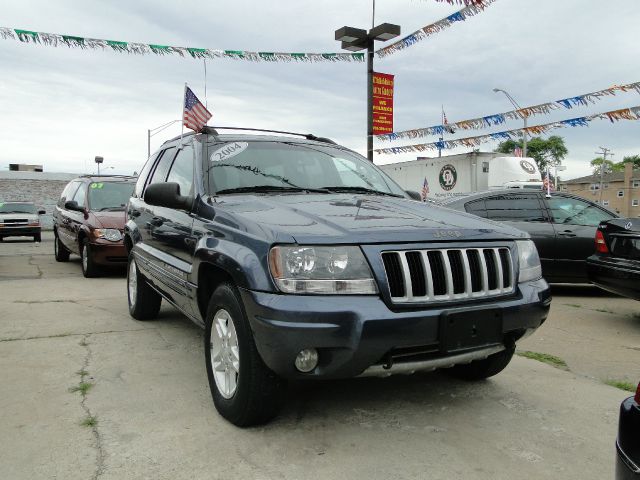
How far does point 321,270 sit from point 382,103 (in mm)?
10715

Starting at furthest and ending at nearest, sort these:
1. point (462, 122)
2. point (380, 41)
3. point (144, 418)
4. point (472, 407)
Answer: point (462, 122), point (380, 41), point (472, 407), point (144, 418)

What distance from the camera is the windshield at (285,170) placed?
3783 millimetres

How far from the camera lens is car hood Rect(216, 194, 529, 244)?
2.72 m

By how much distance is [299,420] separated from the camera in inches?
121

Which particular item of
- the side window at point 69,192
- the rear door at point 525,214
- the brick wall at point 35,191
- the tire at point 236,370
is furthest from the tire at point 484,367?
the brick wall at point 35,191

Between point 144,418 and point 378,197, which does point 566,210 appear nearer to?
point 378,197

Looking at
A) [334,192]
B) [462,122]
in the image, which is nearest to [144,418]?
[334,192]

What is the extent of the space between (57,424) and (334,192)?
2.23 meters

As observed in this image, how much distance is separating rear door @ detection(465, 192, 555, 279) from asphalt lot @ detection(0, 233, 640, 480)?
2766 millimetres

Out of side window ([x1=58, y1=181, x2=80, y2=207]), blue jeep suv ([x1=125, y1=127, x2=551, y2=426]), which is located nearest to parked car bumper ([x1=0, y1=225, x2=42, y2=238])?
side window ([x1=58, y1=181, x2=80, y2=207])

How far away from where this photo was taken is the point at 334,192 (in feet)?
12.7

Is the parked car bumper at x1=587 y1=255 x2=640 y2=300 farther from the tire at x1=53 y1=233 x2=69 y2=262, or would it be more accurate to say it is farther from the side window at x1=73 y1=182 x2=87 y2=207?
the tire at x1=53 y1=233 x2=69 y2=262

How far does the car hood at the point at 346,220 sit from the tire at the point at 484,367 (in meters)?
0.81

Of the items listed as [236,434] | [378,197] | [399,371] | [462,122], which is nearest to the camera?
[399,371]
